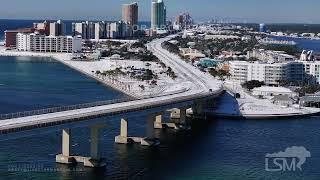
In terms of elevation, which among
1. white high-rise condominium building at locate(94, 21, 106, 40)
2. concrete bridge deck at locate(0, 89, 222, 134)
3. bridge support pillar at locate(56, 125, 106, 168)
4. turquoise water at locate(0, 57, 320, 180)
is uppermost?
white high-rise condominium building at locate(94, 21, 106, 40)

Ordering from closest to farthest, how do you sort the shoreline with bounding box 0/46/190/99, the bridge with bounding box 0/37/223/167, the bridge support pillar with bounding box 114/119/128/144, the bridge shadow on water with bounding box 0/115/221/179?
the bridge with bounding box 0/37/223/167 → the bridge shadow on water with bounding box 0/115/221/179 → the bridge support pillar with bounding box 114/119/128/144 → the shoreline with bounding box 0/46/190/99

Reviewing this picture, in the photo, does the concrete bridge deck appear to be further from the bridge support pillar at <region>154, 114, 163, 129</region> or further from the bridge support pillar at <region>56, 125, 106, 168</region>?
the bridge support pillar at <region>154, 114, 163, 129</region>

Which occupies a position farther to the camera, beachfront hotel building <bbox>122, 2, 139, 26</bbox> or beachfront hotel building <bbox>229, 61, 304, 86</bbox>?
beachfront hotel building <bbox>122, 2, 139, 26</bbox>

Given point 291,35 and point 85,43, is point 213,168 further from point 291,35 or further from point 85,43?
point 291,35

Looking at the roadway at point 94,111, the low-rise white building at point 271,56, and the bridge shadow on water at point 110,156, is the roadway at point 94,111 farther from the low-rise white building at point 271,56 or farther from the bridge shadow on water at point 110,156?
the low-rise white building at point 271,56

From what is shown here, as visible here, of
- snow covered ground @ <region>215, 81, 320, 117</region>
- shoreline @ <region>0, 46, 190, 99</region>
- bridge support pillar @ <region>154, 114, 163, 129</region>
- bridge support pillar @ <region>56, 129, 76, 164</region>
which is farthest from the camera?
shoreline @ <region>0, 46, 190, 99</region>

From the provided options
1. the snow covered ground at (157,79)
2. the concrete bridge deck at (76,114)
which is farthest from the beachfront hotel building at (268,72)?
the concrete bridge deck at (76,114)

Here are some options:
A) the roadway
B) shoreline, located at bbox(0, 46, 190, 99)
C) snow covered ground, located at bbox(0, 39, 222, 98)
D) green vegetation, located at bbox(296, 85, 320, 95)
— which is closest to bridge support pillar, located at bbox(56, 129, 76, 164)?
the roadway
